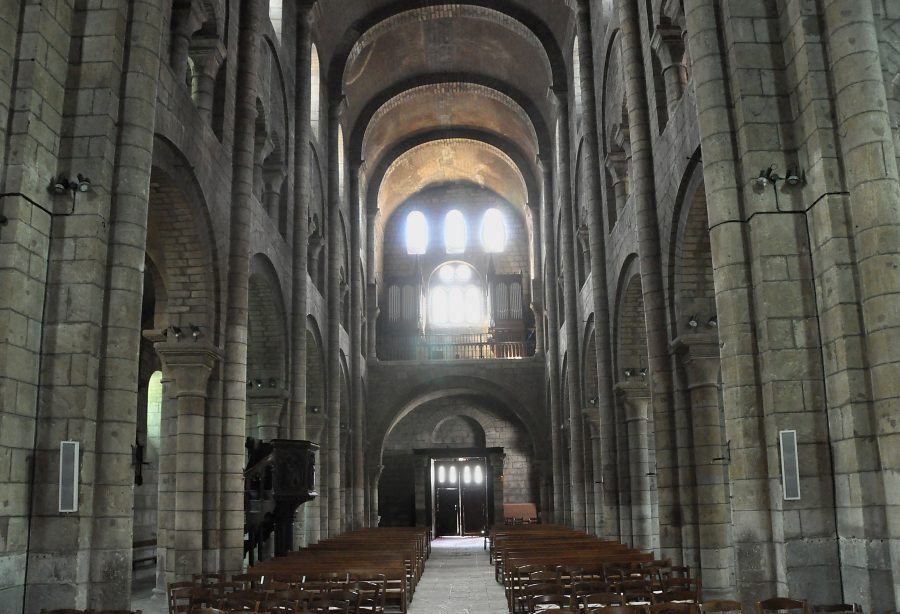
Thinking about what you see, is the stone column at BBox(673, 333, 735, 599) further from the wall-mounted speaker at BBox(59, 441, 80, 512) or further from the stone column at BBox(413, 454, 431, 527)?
the stone column at BBox(413, 454, 431, 527)

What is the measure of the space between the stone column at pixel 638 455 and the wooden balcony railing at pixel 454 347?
1569 cm

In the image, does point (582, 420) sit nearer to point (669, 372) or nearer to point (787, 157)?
point (669, 372)

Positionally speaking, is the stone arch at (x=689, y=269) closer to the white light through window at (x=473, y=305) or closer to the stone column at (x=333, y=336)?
the stone column at (x=333, y=336)

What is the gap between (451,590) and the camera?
17.1 m

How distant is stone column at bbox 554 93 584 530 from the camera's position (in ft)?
80.9

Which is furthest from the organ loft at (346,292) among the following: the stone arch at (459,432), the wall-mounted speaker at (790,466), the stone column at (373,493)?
the stone arch at (459,432)

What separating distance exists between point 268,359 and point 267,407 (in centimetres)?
111

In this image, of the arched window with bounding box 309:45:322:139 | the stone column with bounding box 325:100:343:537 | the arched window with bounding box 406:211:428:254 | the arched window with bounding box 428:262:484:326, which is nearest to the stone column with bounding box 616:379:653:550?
the stone column with bounding box 325:100:343:537

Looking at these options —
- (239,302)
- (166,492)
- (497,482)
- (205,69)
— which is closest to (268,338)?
(239,302)

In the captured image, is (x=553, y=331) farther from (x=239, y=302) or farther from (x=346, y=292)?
(x=239, y=302)

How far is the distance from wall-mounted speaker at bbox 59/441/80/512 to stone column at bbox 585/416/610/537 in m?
15.2

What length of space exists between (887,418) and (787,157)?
125 inches

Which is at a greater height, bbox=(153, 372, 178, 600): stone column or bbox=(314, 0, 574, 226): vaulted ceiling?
bbox=(314, 0, 574, 226): vaulted ceiling

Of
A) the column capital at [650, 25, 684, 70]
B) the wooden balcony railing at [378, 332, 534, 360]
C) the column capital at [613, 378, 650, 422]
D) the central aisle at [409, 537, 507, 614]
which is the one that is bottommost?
the central aisle at [409, 537, 507, 614]
